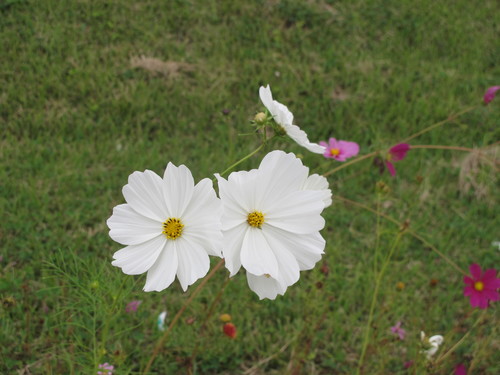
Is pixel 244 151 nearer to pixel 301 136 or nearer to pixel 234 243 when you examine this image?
pixel 301 136

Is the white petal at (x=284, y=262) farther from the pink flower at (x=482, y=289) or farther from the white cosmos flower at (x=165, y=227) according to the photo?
the pink flower at (x=482, y=289)

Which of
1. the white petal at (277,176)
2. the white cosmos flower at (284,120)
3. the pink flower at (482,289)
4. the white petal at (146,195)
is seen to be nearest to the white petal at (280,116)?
the white cosmos flower at (284,120)

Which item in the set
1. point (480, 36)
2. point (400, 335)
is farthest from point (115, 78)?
point (480, 36)

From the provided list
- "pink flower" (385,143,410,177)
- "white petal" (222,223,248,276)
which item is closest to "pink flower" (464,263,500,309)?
"pink flower" (385,143,410,177)

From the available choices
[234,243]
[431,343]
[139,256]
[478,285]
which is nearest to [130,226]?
[139,256]

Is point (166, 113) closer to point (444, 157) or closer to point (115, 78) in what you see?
point (115, 78)

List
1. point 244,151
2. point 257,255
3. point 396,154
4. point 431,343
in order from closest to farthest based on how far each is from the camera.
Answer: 1. point 257,255
2. point 431,343
3. point 396,154
4. point 244,151

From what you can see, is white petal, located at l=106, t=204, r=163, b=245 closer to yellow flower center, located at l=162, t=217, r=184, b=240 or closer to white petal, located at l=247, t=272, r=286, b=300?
yellow flower center, located at l=162, t=217, r=184, b=240
